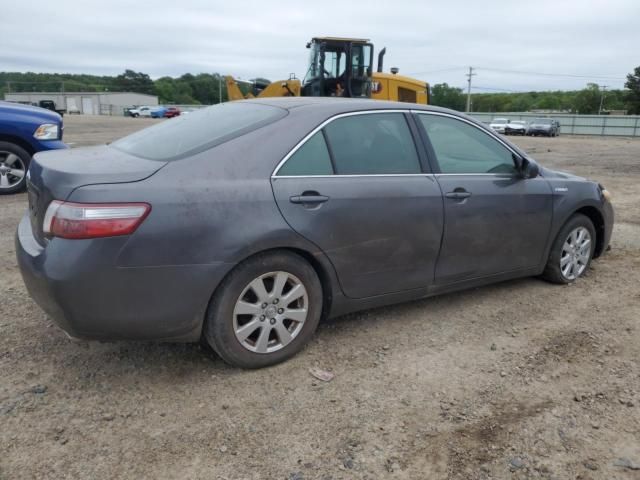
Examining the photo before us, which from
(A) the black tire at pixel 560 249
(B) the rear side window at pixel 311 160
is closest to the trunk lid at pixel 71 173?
(B) the rear side window at pixel 311 160

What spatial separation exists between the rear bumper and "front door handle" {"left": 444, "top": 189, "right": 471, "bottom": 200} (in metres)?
1.67

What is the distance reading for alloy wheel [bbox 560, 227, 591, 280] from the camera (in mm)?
4586

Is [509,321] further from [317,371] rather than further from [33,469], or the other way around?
[33,469]

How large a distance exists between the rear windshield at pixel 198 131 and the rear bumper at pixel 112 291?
657 millimetres

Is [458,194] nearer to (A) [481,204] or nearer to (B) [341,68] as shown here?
(A) [481,204]

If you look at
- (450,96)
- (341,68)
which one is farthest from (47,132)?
(450,96)

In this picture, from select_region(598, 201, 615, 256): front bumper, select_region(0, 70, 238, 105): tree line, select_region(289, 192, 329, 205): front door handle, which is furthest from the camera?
select_region(0, 70, 238, 105): tree line

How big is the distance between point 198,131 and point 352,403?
1849 millimetres

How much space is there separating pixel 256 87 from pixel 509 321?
15652mm

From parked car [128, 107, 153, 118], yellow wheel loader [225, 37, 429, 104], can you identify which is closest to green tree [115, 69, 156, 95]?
parked car [128, 107, 153, 118]

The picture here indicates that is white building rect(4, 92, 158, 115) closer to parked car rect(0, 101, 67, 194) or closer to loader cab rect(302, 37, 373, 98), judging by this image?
loader cab rect(302, 37, 373, 98)

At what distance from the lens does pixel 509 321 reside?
3906 mm

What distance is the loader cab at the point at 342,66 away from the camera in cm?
1393

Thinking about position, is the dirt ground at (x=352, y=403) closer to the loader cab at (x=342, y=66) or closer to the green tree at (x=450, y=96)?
the loader cab at (x=342, y=66)
